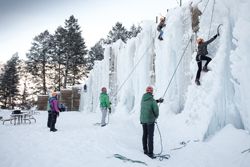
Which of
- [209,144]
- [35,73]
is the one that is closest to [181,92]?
[209,144]

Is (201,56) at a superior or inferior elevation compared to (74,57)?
inferior

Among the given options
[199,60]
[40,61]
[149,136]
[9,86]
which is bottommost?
[149,136]

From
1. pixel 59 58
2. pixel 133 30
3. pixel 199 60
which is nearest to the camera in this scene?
pixel 199 60

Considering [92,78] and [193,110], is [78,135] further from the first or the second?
[92,78]

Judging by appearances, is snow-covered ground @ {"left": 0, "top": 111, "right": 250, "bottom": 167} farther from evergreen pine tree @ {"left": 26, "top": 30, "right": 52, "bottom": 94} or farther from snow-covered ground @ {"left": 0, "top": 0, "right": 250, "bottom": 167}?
evergreen pine tree @ {"left": 26, "top": 30, "right": 52, "bottom": 94}

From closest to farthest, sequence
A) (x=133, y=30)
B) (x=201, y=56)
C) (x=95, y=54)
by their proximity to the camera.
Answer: (x=201, y=56), (x=133, y=30), (x=95, y=54)

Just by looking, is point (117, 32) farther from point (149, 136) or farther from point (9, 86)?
point (149, 136)

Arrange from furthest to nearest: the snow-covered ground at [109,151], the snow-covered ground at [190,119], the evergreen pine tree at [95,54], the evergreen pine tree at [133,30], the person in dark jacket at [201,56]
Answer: the evergreen pine tree at [95,54]
the evergreen pine tree at [133,30]
the person in dark jacket at [201,56]
the snow-covered ground at [190,119]
the snow-covered ground at [109,151]

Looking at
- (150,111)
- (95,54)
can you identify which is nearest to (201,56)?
(150,111)

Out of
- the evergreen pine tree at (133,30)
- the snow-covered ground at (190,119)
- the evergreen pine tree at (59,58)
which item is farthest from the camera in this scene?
the evergreen pine tree at (59,58)

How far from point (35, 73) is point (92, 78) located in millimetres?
17189

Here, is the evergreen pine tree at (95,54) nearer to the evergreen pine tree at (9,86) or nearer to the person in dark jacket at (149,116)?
the evergreen pine tree at (9,86)

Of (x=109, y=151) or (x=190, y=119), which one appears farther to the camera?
(x=190, y=119)

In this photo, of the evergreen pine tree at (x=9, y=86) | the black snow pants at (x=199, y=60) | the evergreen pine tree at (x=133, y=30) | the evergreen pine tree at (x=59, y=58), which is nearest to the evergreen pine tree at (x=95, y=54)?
the evergreen pine tree at (x=59, y=58)
